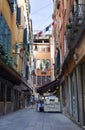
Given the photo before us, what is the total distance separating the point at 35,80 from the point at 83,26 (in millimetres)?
62603

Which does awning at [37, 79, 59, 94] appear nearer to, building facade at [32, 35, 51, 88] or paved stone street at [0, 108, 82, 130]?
paved stone street at [0, 108, 82, 130]

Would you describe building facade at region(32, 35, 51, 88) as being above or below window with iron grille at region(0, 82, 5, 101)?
above

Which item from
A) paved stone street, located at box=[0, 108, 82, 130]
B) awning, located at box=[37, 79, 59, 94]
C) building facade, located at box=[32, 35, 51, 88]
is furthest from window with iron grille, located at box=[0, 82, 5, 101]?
building facade, located at box=[32, 35, 51, 88]

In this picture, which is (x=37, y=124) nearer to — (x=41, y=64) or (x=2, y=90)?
(x=2, y=90)

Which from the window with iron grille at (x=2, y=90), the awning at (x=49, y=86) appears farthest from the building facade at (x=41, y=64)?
the window with iron grille at (x=2, y=90)

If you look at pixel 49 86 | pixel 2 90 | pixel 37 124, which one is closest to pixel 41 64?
pixel 49 86

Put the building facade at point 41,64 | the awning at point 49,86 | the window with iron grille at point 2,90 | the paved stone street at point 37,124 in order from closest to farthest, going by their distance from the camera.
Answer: the paved stone street at point 37,124 < the window with iron grille at point 2,90 < the awning at point 49,86 < the building facade at point 41,64

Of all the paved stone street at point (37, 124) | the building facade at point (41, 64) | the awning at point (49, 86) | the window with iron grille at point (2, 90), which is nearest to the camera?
the paved stone street at point (37, 124)

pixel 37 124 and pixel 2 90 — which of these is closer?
pixel 37 124

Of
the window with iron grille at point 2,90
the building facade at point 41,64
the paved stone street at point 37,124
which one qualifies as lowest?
the paved stone street at point 37,124

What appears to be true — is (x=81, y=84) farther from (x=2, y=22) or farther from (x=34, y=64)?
(x=34, y=64)

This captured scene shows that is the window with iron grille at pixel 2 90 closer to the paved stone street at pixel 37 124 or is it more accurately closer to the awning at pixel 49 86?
the paved stone street at pixel 37 124

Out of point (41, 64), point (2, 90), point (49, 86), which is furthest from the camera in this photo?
point (41, 64)

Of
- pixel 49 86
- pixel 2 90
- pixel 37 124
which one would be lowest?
pixel 37 124
